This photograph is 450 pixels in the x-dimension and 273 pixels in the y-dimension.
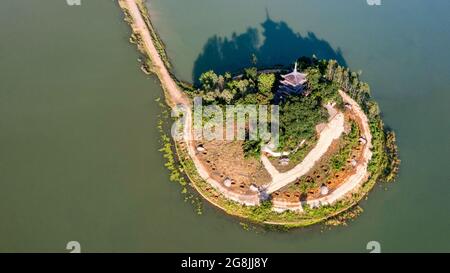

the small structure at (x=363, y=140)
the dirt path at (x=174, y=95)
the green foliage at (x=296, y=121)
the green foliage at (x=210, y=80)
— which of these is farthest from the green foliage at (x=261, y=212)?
the green foliage at (x=210, y=80)

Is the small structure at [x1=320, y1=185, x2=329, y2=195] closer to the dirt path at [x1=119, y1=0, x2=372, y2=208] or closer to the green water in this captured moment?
the dirt path at [x1=119, y1=0, x2=372, y2=208]

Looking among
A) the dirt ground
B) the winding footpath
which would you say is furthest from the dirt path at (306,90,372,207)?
the dirt ground

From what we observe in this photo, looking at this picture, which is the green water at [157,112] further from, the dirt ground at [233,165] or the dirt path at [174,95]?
the dirt ground at [233,165]

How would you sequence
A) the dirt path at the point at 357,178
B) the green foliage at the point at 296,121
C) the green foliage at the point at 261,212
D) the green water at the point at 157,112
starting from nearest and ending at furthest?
1. the green water at the point at 157,112
2. the green foliage at the point at 261,212
3. the dirt path at the point at 357,178
4. the green foliage at the point at 296,121

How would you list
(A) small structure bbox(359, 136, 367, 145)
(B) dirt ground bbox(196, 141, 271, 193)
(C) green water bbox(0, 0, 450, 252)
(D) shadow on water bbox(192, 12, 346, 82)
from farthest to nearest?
(D) shadow on water bbox(192, 12, 346, 82), (A) small structure bbox(359, 136, 367, 145), (B) dirt ground bbox(196, 141, 271, 193), (C) green water bbox(0, 0, 450, 252)

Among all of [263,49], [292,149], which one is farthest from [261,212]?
[263,49]

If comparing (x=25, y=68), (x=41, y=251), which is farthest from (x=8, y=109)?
(x=41, y=251)

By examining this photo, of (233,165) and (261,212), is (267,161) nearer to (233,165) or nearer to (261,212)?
(233,165)
